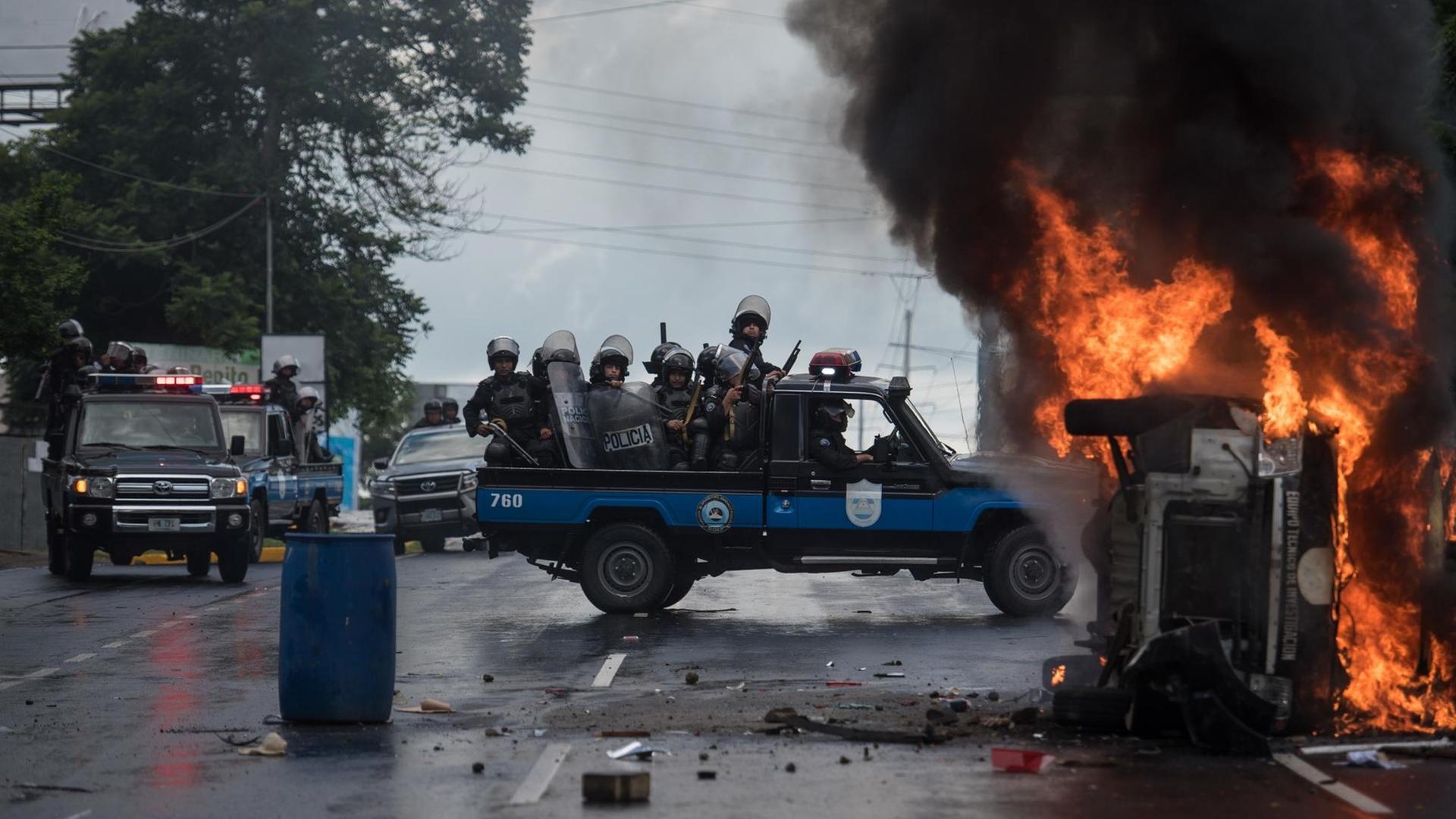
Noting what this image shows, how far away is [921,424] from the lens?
1727 cm

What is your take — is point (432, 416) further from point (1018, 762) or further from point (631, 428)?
point (1018, 762)

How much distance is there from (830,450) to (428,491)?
1518 centimetres

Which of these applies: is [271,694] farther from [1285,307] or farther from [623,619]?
[1285,307]

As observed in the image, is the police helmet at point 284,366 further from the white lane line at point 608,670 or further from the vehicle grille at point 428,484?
the white lane line at point 608,670

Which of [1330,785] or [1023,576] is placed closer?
[1330,785]

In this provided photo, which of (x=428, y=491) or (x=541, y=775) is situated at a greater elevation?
(x=428, y=491)

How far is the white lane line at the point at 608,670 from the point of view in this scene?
12.5 m

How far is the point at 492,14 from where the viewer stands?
49312mm

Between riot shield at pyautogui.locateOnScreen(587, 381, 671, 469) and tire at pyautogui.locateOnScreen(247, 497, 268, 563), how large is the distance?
7718mm

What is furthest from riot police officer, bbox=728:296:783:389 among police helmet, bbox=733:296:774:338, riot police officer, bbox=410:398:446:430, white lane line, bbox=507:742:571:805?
riot police officer, bbox=410:398:446:430

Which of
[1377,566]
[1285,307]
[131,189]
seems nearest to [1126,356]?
[1285,307]

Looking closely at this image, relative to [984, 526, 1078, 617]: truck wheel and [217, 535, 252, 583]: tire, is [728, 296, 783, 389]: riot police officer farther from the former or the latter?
[217, 535, 252, 583]: tire

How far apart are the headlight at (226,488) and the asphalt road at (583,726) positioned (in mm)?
3592

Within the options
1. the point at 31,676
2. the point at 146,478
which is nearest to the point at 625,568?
the point at 31,676
